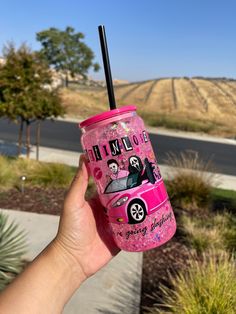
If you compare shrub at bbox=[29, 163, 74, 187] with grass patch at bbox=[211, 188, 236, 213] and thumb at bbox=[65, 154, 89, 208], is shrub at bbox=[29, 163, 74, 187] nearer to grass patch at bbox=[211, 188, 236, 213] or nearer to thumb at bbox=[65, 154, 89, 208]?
grass patch at bbox=[211, 188, 236, 213]

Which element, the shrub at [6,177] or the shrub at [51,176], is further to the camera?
the shrub at [51,176]

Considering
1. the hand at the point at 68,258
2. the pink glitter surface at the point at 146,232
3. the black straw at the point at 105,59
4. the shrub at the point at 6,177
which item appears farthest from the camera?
the shrub at the point at 6,177

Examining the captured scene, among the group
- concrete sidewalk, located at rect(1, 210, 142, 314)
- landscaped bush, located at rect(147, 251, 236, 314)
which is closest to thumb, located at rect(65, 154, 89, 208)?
landscaped bush, located at rect(147, 251, 236, 314)

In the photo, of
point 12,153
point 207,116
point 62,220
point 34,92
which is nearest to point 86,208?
point 62,220

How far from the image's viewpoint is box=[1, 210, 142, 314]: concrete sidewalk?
4.13m

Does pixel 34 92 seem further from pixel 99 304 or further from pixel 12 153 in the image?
pixel 99 304

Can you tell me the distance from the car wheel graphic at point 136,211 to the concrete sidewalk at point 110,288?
2457 mm

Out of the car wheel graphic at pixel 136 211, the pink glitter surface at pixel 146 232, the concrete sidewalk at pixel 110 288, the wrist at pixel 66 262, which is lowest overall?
the concrete sidewalk at pixel 110 288

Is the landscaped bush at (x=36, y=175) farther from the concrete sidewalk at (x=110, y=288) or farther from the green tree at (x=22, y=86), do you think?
the concrete sidewalk at (x=110, y=288)

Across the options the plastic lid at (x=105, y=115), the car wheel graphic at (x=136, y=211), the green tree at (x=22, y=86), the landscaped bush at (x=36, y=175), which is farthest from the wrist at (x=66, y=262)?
the green tree at (x=22, y=86)

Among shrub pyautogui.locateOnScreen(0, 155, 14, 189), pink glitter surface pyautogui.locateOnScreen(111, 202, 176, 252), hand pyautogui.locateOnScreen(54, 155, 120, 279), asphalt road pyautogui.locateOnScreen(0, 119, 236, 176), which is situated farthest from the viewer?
asphalt road pyautogui.locateOnScreen(0, 119, 236, 176)

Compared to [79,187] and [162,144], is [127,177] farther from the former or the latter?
[162,144]

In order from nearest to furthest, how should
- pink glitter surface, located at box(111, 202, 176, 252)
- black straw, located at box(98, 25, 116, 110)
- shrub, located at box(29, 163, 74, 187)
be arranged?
pink glitter surface, located at box(111, 202, 176, 252)
black straw, located at box(98, 25, 116, 110)
shrub, located at box(29, 163, 74, 187)

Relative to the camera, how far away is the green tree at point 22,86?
972cm
